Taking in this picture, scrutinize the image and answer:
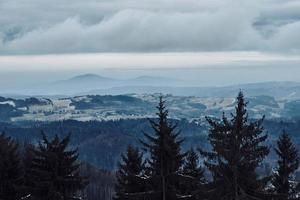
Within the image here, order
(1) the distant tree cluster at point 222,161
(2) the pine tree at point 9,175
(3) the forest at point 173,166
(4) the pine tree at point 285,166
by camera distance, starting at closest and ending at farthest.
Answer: (1) the distant tree cluster at point 222,161
(3) the forest at point 173,166
(2) the pine tree at point 9,175
(4) the pine tree at point 285,166

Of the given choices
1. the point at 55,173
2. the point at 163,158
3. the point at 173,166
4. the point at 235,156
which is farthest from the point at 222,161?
the point at 55,173

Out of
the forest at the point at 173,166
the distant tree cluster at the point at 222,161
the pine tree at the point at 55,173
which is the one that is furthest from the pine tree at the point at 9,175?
the distant tree cluster at the point at 222,161

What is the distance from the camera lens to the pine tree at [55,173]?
34.5 metres

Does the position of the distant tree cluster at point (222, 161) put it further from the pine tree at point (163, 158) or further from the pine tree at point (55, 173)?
the pine tree at point (55, 173)

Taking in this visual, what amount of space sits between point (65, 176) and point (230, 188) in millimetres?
11935

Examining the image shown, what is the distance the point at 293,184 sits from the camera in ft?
152

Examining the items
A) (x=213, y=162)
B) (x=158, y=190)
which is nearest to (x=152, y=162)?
(x=158, y=190)

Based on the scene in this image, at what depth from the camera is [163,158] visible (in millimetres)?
31500

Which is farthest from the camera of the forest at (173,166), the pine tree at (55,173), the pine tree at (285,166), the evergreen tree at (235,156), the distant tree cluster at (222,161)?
the pine tree at (285,166)

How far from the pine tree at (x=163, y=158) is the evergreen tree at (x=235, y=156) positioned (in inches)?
118

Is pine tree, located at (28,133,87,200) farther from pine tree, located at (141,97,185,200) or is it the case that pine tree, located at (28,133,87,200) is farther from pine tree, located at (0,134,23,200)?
pine tree, located at (141,97,185,200)

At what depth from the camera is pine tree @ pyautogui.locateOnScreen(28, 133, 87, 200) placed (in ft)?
113

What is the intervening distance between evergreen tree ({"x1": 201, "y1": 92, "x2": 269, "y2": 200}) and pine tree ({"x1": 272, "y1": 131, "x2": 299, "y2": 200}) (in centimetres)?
1475

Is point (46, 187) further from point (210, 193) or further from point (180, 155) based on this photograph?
point (210, 193)
